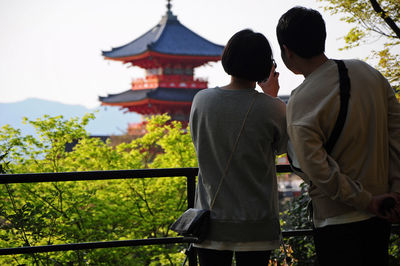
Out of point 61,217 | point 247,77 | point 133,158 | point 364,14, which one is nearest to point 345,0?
point 364,14

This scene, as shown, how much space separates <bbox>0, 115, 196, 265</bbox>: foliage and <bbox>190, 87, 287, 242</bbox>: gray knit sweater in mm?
6442

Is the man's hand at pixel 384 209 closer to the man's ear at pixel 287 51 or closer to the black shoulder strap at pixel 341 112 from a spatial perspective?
the black shoulder strap at pixel 341 112

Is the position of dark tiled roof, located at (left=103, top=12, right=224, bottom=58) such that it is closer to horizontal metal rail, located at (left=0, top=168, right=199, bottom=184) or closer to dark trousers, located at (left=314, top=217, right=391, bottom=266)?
horizontal metal rail, located at (left=0, top=168, right=199, bottom=184)

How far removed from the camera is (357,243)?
5.01 feet

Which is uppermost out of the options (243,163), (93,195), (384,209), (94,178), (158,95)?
(243,163)

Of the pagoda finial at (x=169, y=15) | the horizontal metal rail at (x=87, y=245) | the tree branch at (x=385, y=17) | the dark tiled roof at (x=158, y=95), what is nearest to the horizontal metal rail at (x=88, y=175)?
the horizontal metal rail at (x=87, y=245)

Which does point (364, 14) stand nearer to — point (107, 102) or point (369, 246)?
point (369, 246)

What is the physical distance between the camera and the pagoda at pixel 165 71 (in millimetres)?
26219

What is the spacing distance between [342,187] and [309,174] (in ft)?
0.35

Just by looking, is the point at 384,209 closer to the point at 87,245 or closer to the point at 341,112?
the point at 341,112

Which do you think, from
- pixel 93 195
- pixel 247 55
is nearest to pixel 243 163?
pixel 247 55

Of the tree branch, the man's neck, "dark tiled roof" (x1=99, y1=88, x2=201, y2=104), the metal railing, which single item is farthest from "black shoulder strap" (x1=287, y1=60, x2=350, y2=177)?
"dark tiled roof" (x1=99, y1=88, x2=201, y2=104)

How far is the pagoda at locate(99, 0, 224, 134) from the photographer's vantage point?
26.2 m

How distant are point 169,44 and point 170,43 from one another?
0.70 feet
